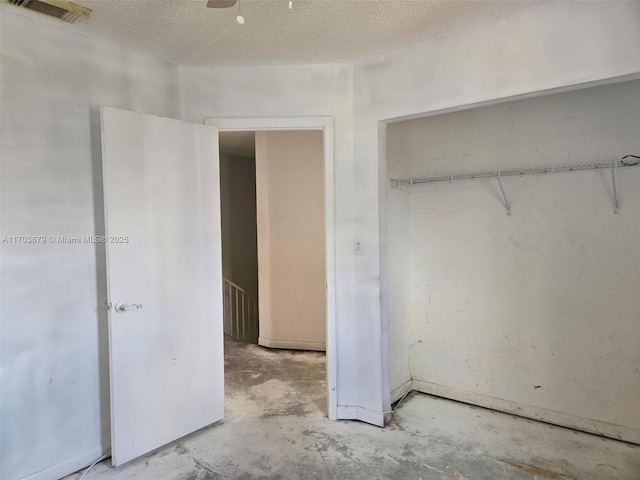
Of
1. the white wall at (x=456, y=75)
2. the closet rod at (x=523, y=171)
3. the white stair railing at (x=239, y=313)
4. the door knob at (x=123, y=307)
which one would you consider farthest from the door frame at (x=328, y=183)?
the white stair railing at (x=239, y=313)

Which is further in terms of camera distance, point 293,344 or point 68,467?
point 293,344

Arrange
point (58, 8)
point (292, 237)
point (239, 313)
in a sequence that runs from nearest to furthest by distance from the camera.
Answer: point (58, 8) → point (292, 237) → point (239, 313)

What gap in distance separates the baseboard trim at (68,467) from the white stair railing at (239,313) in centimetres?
337

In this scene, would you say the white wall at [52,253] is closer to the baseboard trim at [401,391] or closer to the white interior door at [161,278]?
the white interior door at [161,278]

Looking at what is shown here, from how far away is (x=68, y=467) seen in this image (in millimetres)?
2219

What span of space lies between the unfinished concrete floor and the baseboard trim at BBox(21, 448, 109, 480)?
73mm

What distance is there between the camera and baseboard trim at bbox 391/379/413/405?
3039 mm

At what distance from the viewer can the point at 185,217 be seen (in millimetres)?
2578

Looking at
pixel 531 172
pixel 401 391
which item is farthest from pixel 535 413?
pixel 531 172

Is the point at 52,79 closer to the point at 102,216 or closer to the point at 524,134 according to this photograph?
the point at 102,216

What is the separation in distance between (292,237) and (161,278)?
2.10 m

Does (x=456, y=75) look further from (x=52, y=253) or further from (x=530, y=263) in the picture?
(x=52, y=253)

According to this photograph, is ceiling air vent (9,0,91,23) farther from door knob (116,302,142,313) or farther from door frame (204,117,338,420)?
door knob (116,302,142,313)

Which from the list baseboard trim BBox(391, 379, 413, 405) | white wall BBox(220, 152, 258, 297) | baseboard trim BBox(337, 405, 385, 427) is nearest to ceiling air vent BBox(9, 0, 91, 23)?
baseboard trim BBox(337, 405, 385, 427)
